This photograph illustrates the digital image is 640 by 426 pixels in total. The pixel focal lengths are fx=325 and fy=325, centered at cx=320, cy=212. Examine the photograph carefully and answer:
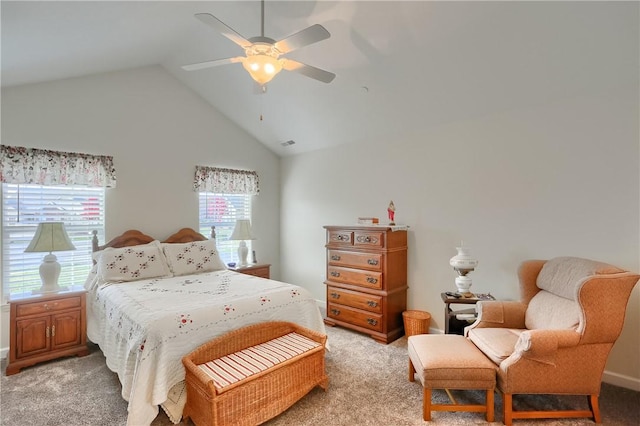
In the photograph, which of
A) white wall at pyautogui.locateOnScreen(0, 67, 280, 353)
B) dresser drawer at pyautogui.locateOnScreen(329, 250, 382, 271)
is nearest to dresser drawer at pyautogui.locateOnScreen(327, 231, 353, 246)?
dresser drawer at pyautogui.locateOnScreen(329, 250, 382, 271)

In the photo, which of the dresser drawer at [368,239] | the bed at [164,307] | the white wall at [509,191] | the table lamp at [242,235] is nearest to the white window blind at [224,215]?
the table lamp at [242,235]

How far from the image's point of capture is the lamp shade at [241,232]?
14.9 ft

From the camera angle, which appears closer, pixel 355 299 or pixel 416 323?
pixel 416 323

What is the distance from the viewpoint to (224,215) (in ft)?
16.1

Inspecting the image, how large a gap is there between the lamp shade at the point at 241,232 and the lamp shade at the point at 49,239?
1858 mm

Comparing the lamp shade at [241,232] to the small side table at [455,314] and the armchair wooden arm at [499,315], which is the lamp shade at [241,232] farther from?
the armchair wooden arm at [499,315]

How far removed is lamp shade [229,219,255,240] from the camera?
4.55m

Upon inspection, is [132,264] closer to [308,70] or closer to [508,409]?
[308,70]

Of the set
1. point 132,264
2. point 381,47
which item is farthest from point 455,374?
point 132,264

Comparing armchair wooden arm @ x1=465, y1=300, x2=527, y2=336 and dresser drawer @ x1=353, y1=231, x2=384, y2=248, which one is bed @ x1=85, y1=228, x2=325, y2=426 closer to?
dresser drawer @ x1=353, y1=231, x2=384, y2=248

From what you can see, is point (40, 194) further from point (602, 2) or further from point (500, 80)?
point (602, 2)

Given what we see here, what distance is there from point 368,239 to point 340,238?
1.33ft

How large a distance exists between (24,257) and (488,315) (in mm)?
4444

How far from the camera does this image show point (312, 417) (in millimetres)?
2256
